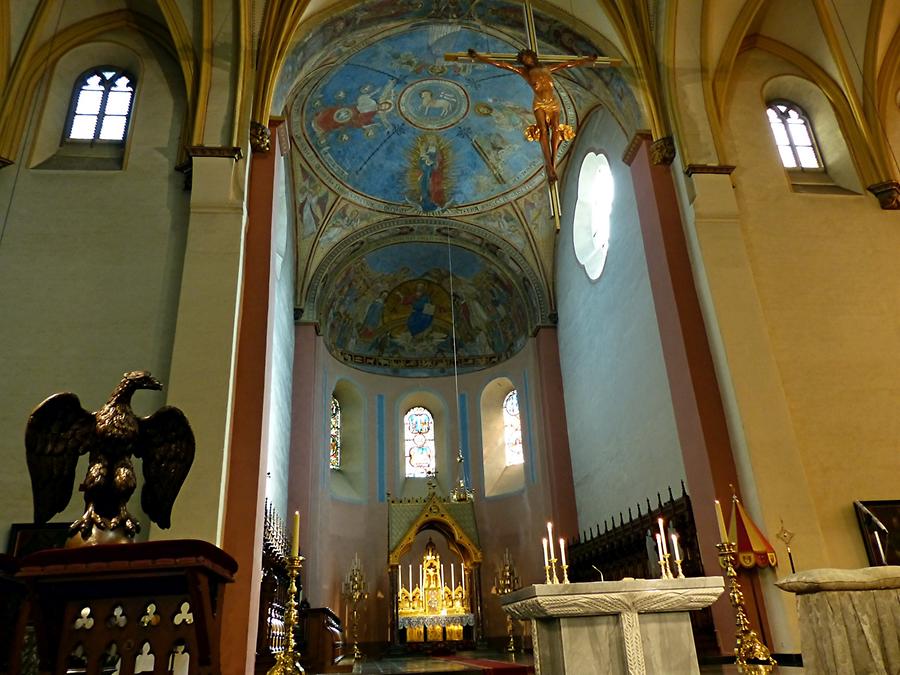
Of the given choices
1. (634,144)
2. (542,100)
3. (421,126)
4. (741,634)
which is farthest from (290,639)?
(421,126)

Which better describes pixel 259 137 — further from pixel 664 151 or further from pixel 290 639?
pixel 290 639

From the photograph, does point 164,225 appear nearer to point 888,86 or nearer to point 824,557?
point 824,557

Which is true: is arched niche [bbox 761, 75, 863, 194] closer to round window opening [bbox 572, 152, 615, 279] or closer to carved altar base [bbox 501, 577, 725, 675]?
round window opening [bbox 572, 152, 615, 279]

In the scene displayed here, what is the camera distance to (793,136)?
1179cm

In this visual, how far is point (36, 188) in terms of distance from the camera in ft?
32.7

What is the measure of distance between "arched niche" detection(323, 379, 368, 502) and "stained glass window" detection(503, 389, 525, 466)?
366 centimetres

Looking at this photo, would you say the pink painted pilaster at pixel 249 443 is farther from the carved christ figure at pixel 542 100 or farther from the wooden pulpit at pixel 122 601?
the carved christ figure at pixel 542 100

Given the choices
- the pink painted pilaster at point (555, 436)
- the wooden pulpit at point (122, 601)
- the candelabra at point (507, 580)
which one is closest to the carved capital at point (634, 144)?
the pink painted pilaster at point (555, 436)

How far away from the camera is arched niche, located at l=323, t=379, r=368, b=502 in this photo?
58.8ft

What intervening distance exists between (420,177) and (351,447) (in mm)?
7045

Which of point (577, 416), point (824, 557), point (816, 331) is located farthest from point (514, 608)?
point (577, 416)

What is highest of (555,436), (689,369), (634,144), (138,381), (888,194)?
(634,144)

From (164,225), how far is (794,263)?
872cm

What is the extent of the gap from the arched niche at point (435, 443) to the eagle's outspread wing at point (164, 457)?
1294cm
